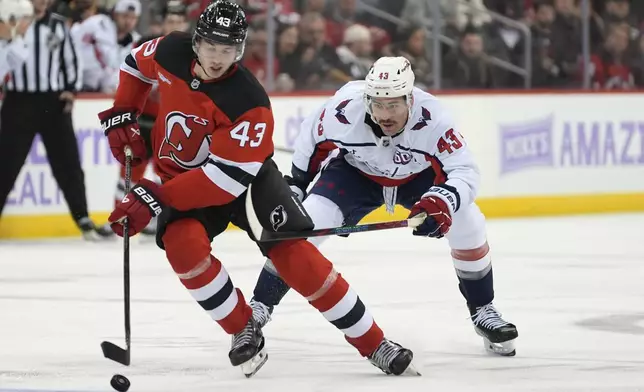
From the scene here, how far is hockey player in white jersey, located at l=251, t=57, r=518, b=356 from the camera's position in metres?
4.18

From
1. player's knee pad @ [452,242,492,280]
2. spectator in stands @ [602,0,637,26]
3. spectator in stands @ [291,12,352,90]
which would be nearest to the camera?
player's knee pad @ [452,242,492,280]

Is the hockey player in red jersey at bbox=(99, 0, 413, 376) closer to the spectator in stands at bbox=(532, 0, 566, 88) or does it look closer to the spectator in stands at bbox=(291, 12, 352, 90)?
the spectator in stands at bbox=(291, 12, 352, 90)

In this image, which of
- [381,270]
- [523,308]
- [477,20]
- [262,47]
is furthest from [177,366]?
[477,20]

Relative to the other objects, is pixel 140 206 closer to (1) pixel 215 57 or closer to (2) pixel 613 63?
(1) pixel 215 57

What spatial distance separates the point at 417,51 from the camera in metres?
9.55

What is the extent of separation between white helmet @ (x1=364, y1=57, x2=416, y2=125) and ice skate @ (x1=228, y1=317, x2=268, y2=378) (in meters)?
0.77

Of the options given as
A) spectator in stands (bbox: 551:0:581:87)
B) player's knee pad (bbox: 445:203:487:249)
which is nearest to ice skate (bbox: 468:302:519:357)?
player's knee pad (bbox: 445:203:487:249)

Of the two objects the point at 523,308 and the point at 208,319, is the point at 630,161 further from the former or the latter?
the point at 208,319

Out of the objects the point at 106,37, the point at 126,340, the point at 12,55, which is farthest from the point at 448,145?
the point at 106,37

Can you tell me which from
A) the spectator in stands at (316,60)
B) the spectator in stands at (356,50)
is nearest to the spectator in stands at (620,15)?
the spectator in stands at (356,50)

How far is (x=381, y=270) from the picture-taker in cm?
691

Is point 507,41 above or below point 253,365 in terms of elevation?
below

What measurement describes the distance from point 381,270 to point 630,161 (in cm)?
381

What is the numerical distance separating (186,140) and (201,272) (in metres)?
0.38
